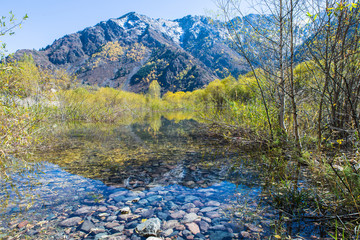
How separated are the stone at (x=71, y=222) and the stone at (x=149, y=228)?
915 millimetres

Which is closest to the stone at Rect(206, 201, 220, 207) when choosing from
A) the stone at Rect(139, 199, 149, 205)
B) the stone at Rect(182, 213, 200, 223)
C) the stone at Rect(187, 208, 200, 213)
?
the stone at Rect(187, 208, 200, 213)

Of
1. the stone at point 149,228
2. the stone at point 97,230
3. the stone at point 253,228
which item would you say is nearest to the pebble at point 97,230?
the stone at point 97,230

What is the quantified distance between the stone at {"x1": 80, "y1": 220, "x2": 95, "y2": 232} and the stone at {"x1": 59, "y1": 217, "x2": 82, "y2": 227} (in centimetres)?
11

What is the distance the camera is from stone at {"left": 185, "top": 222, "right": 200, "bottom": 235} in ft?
8.40

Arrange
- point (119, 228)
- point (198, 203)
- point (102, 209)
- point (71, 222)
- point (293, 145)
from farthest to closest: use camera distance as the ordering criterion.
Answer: point (293, 145) < point (198, 203) < point (102, 209) < point (71, 222) < point (119, 228)

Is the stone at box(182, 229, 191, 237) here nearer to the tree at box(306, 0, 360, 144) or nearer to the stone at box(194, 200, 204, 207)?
the stone at box(194, 200, 204, 207)

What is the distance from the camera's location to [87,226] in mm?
2689

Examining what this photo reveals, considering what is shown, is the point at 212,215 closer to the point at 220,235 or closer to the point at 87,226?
the point at 220,235

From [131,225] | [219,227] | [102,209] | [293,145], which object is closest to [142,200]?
[102,209]

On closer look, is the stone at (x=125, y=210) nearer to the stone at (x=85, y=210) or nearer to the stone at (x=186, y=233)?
the stone at (x=85, y=210)

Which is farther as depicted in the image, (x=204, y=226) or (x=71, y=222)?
(x=71, y=222)

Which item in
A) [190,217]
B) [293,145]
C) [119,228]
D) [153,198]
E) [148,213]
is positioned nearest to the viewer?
[119,228]

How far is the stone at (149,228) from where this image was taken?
2459 millimetres

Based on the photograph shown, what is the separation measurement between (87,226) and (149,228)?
898mm
